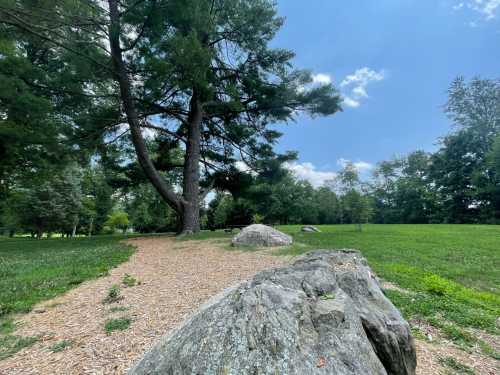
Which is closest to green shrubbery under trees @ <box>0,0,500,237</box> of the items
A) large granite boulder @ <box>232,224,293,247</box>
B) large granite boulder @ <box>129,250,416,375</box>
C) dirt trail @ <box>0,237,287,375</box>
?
large granite boulder @ <box>232,224,293,247</box>

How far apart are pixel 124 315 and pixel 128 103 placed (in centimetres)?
929

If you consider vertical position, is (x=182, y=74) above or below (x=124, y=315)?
above

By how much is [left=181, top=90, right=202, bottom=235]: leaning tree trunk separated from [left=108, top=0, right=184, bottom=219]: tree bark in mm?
431

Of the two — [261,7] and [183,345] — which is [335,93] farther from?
[183,345]

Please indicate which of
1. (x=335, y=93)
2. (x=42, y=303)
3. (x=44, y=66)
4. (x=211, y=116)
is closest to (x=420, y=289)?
(x=42, y=303)

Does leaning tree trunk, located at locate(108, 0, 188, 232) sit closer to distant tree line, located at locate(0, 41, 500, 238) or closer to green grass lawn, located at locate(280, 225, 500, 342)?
distant tree line, located at locate(0, 41, 500, 238)

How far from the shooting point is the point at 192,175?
39.6 ft

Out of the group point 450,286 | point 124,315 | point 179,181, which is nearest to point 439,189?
point 179,181

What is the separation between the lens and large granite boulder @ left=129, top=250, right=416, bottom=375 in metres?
1.31

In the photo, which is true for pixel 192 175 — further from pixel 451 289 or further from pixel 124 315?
pixel 451 289

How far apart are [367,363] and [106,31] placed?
11498mm

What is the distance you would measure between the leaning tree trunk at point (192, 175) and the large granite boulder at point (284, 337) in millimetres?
10161

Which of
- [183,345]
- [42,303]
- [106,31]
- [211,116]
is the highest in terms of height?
[106,31]

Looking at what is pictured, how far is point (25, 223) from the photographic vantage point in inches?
822
